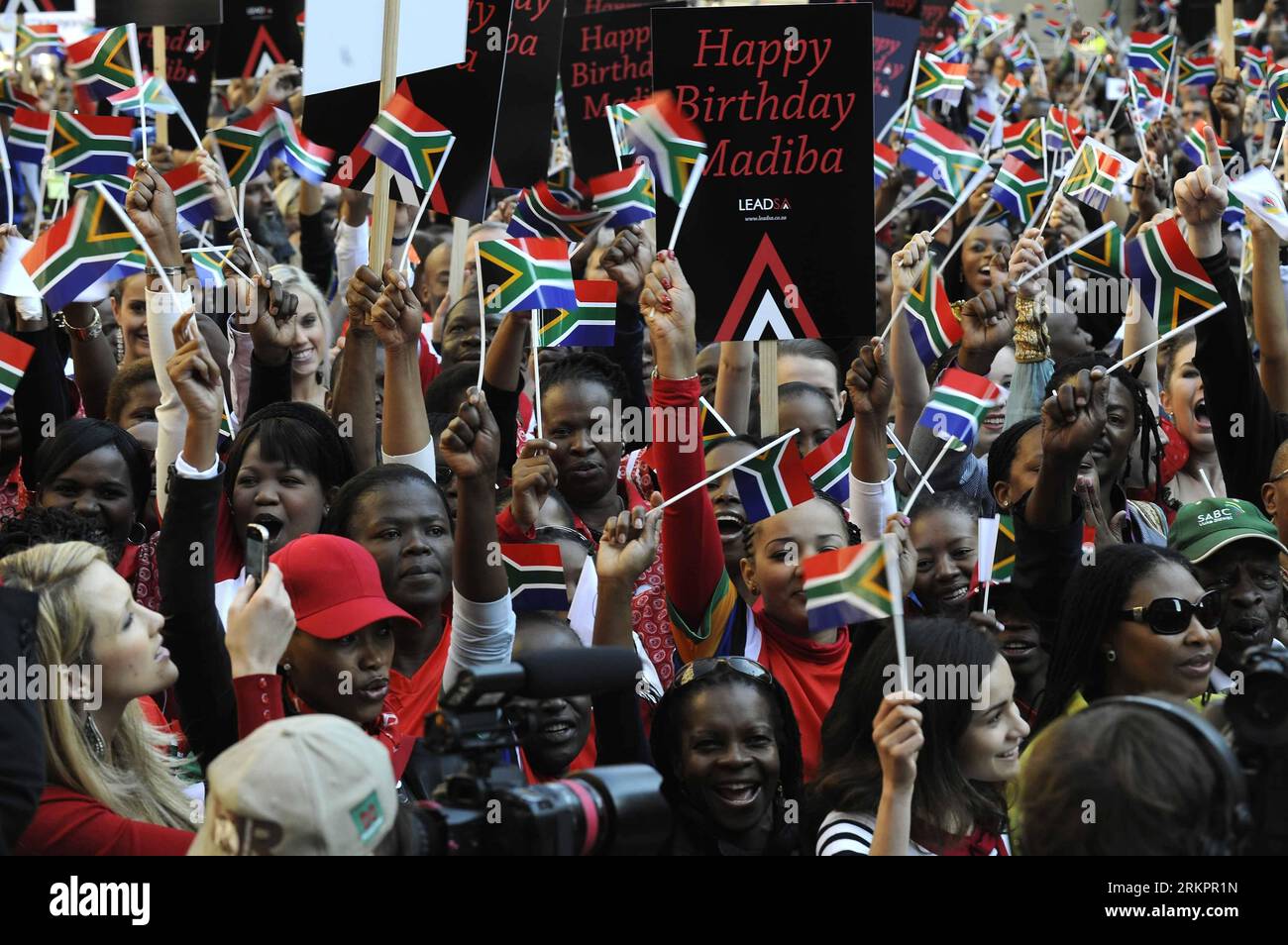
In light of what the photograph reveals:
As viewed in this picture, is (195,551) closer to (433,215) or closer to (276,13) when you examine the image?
(276,13)

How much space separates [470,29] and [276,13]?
3705 millimetres

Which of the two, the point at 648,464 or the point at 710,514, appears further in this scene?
the point at 648,464

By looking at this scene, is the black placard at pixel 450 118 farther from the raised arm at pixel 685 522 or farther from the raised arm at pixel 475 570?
the raised arm at pixel 475 570

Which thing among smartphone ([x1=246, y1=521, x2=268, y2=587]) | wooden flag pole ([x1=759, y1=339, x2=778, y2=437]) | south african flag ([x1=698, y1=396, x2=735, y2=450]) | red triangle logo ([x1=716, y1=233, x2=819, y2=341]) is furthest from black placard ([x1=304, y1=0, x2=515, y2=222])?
smartphone ([x1=246, y1=521, x2=268, y2=587])

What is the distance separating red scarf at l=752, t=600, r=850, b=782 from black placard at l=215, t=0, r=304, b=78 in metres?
Answer: 5.49

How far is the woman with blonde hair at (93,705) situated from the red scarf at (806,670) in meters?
1.40

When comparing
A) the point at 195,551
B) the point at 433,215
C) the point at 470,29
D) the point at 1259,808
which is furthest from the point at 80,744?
the point at 433,215

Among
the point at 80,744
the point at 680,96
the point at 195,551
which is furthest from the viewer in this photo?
the point at 680,96

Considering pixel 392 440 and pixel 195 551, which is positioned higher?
pixel 392 440

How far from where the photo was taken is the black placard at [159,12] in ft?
20.9

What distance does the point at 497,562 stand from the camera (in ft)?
12.2

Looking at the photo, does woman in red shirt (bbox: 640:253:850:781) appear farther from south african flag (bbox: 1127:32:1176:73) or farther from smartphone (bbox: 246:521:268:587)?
south african flag (bbox: 1127:32:1176:73)

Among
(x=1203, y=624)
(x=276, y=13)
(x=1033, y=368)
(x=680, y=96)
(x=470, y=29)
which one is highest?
(x=276, y=13)

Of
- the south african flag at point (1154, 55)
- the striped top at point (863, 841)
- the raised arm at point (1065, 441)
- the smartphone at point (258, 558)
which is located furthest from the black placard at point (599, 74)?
the striped top at point (863, 841)
